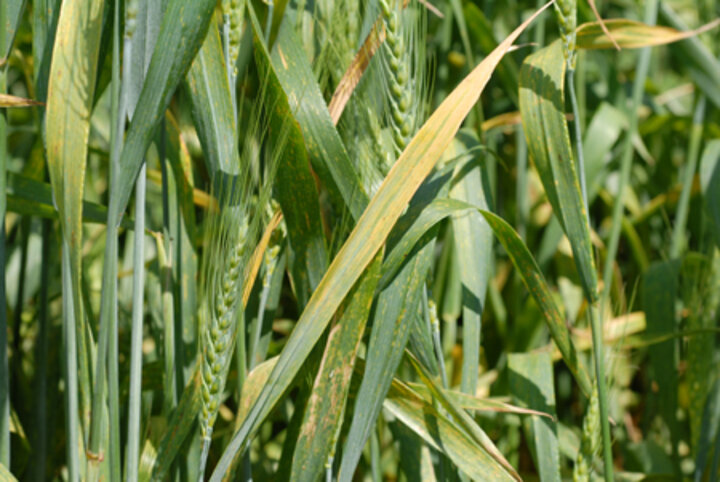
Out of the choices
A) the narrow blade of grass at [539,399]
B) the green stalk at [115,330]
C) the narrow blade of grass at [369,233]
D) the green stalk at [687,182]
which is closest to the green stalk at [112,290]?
the green stalk at [115,330]

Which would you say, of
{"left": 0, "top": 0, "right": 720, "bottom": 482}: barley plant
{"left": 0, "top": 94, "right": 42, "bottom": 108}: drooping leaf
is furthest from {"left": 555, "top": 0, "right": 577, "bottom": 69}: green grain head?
{"left": 0, "top": 94, "right": 42, "bottom": 108}: drooping leaf

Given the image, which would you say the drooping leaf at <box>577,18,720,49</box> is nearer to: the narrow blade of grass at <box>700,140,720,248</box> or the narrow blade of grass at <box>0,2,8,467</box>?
the narrow blade of grass at <box>700,140,720,248</box>

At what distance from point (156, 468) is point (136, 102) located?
1.04 ft

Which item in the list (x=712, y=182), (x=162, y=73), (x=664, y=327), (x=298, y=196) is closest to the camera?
(x=162, y=73)

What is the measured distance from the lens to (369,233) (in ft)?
1.80

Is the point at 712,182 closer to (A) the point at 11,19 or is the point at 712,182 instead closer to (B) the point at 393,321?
(B) the point at 393,321

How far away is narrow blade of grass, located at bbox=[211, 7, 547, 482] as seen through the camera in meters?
0.55

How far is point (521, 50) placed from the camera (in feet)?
3.44

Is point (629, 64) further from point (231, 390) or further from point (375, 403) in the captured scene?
point (375, 403)

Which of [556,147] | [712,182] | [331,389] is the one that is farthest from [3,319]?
[712,182]

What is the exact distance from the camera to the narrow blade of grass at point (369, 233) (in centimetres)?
55

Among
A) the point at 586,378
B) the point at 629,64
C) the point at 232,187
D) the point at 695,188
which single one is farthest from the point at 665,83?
the point at 232,187

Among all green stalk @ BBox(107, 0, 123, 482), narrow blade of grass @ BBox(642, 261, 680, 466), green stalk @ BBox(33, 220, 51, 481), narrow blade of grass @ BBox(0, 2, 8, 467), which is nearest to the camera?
green stalk @ BBox(107, 0, 123, 482)

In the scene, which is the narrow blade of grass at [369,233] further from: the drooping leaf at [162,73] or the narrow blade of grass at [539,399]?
the narrow blade of grass at [539,399]
